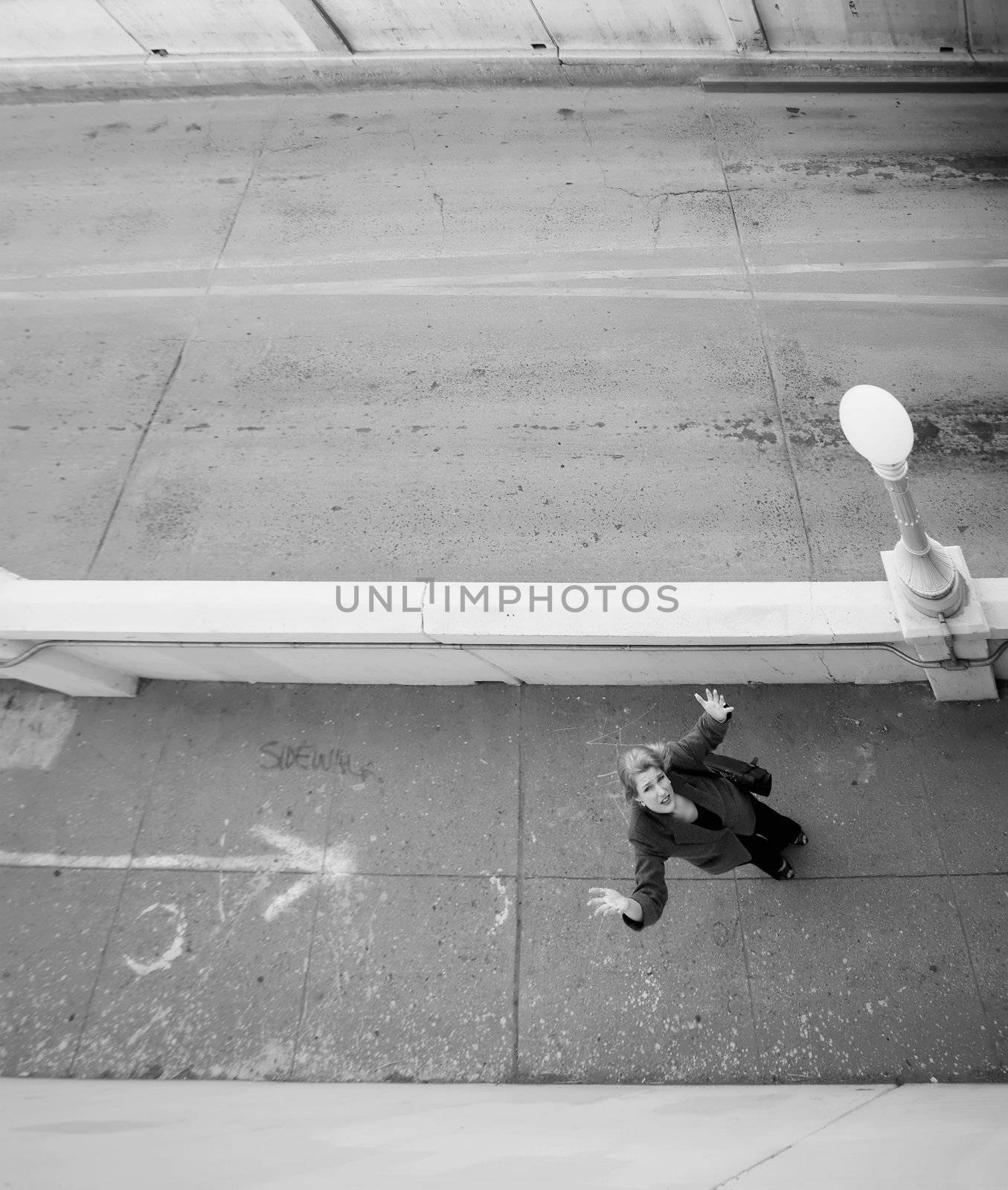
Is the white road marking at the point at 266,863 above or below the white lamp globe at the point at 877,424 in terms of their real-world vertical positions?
below

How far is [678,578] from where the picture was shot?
559cm

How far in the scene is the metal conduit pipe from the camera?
4352 mm

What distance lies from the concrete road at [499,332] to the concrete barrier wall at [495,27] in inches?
25.4

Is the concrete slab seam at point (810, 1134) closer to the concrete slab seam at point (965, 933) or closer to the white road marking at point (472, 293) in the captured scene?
the concrete slab seam at point (965, 933)

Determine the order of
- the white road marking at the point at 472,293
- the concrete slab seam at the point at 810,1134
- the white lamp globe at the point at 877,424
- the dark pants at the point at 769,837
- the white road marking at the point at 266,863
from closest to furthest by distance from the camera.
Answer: the concrete slab seam at the point at 810,1134 < the white lamp globe at the point at 877,424 < the dark pants at the point at 769,837 < the white road marking at the point at 266,863 < the white road marking at the point at 472,293

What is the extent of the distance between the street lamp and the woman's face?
4.84 feet

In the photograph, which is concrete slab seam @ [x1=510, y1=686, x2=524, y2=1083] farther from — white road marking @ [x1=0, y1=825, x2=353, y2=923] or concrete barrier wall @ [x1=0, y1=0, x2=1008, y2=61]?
concrete barrier wall @ [x1=0, y1=0, x2=1008, y2=61]

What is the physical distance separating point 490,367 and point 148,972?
17.1 ft

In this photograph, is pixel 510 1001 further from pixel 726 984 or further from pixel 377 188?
pixel 377 188

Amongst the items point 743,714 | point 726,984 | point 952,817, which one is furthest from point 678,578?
point 726,984

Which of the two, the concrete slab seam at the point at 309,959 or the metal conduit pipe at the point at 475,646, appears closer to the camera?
the concrete slab seam at the point at 309,959

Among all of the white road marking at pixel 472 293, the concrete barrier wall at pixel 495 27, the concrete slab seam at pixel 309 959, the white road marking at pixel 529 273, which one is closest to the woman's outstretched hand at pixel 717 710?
the concrete slab seam at pixel 309 959

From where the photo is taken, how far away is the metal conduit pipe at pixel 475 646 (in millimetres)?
4352

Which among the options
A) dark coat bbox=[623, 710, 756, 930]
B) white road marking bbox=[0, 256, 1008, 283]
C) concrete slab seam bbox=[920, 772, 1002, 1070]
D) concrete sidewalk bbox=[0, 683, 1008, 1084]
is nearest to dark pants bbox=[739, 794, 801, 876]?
dark coat bbox=[623, 710, 756, 930]
